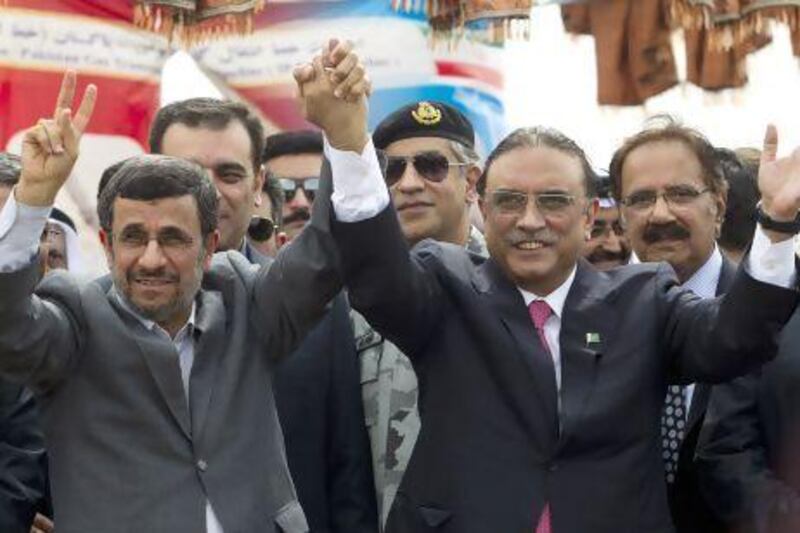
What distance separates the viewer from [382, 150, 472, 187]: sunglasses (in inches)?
194

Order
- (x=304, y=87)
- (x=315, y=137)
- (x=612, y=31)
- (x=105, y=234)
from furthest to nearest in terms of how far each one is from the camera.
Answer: (x=612, y=31), (x=315, y=137), (x=105, y=234), (x=304, y=87)

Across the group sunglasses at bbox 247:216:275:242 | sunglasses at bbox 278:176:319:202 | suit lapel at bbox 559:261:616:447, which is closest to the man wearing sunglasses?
sunglasses at bbox 278:176:319:202

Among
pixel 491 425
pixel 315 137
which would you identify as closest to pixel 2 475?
pixel 491 425

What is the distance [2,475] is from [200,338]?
79 cm

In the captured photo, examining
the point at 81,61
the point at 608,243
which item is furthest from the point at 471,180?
the point at 81,61

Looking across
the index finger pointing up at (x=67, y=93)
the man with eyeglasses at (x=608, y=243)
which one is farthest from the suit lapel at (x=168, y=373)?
the man with eyeglasses at (x=608, y=243)

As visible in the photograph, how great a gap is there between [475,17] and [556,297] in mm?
3056

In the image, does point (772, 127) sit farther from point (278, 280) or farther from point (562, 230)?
point (278, 280)

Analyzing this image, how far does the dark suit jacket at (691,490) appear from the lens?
4.32 m

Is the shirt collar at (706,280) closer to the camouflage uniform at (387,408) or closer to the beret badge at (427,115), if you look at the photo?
the camouflage uniform at (387,408)

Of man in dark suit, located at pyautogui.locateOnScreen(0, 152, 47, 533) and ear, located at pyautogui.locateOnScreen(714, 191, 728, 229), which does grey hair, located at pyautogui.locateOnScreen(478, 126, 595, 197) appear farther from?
man in dark suit, located at pyautogui.locateOnScreen(0, 152, 47, 533)

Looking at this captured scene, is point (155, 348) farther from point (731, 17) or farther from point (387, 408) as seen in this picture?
point (731, 17)

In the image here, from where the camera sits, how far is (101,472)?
3789 mm

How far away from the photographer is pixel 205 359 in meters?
3.93
